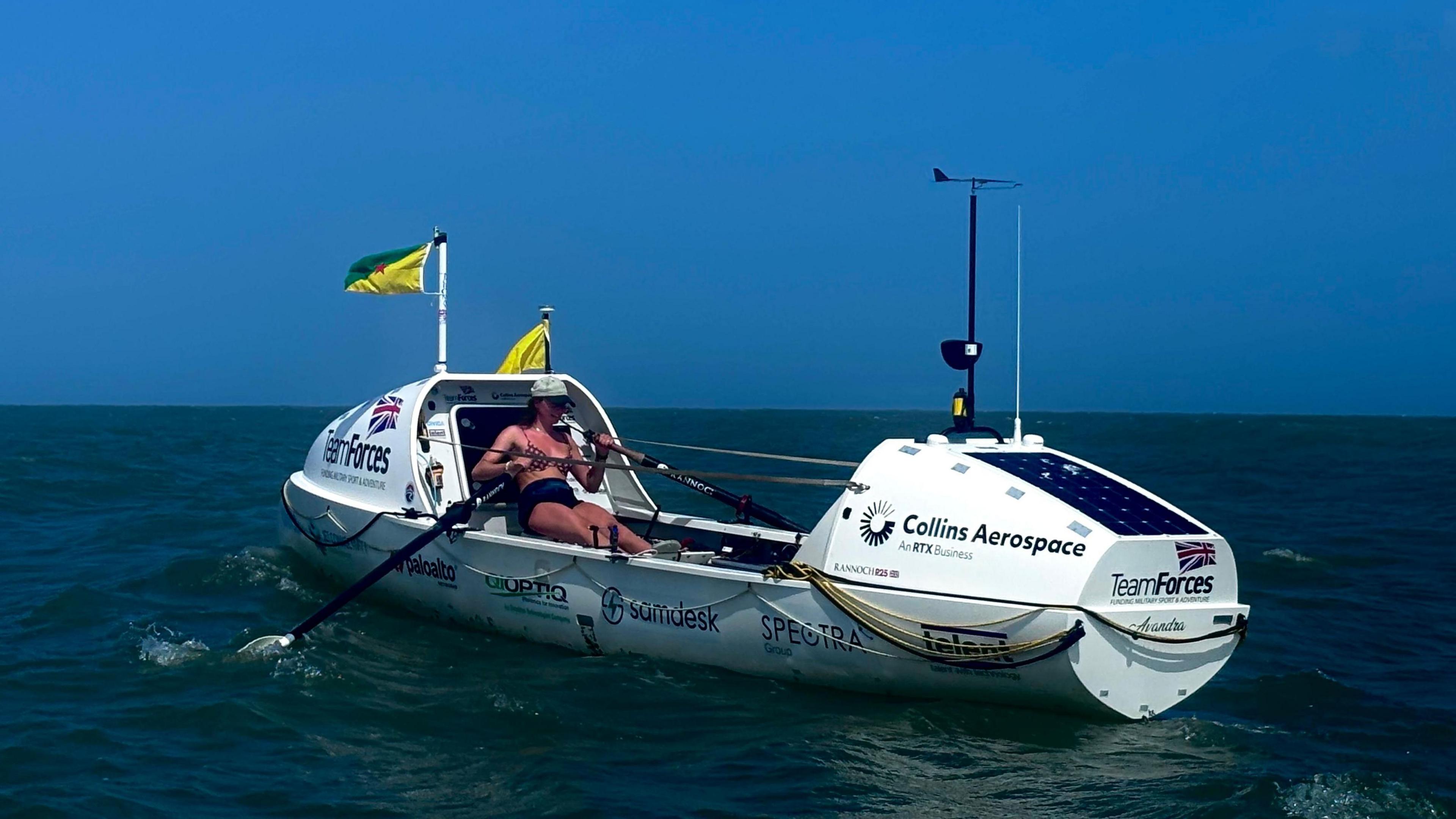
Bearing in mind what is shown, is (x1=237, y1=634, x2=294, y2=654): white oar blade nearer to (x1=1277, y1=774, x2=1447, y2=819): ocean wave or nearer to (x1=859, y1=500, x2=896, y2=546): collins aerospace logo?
(x1=859, y1=500, x2=896, y2=546): collins aerospace logo

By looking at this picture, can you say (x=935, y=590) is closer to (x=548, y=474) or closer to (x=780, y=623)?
(x=780, y=623)

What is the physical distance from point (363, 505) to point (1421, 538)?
1572 cm

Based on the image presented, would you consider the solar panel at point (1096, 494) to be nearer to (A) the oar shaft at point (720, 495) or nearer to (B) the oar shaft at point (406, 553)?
(A) the oar shaft at point (720, 495)

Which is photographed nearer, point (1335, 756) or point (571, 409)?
point (1335, 756)

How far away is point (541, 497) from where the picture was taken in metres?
11.0

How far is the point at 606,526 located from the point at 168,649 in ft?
11.9

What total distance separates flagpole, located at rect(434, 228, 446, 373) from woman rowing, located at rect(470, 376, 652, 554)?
4.71 feet

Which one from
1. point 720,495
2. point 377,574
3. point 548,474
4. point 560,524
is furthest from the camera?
point 720,495

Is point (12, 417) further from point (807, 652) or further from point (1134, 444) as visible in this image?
point (807, 652)

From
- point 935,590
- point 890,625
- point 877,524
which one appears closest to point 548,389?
point 877,524

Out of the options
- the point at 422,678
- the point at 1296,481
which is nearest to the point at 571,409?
the point at 422,678

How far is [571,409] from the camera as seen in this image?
12.8 m

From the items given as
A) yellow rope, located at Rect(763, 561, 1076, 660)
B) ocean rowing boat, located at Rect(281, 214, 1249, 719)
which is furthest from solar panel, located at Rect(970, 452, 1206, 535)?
yellow rope, located at Rect(763, 561, 1076, 660)

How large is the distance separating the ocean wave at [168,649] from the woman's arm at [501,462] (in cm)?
259
